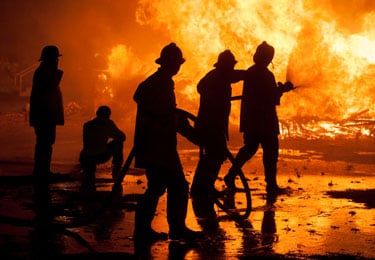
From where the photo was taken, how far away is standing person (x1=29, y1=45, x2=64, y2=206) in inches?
440

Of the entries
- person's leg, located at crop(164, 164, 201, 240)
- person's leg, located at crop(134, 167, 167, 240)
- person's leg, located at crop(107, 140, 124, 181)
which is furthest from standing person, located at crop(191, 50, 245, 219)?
person's leg, located at crop(134, 167, 167, 240)

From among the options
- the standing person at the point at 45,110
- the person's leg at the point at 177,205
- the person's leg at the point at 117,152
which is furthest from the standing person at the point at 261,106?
the person's leg at the point at 177,205

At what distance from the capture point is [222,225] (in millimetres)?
8352

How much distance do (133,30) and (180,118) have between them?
87.9 ft

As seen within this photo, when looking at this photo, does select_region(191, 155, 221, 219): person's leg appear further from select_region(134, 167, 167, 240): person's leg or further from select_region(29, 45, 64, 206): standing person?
select_region(134, 167, 167, 240): person's leg

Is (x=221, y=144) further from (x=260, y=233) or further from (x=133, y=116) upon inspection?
(x=133, y=116)

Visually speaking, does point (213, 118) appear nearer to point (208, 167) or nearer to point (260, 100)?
point (208, 167)

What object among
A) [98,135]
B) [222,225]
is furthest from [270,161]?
[222,225]

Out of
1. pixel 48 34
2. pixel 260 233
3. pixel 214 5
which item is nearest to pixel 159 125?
pixel 260 233

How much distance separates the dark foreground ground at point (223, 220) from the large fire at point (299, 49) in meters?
5.79

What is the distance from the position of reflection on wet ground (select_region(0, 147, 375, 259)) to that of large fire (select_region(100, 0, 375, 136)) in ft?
26.8

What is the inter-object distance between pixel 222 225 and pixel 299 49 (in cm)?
1273

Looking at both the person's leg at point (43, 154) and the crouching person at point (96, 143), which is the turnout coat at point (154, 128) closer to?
the crouching person at point (96, 143)

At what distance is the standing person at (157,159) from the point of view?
7.41 m
